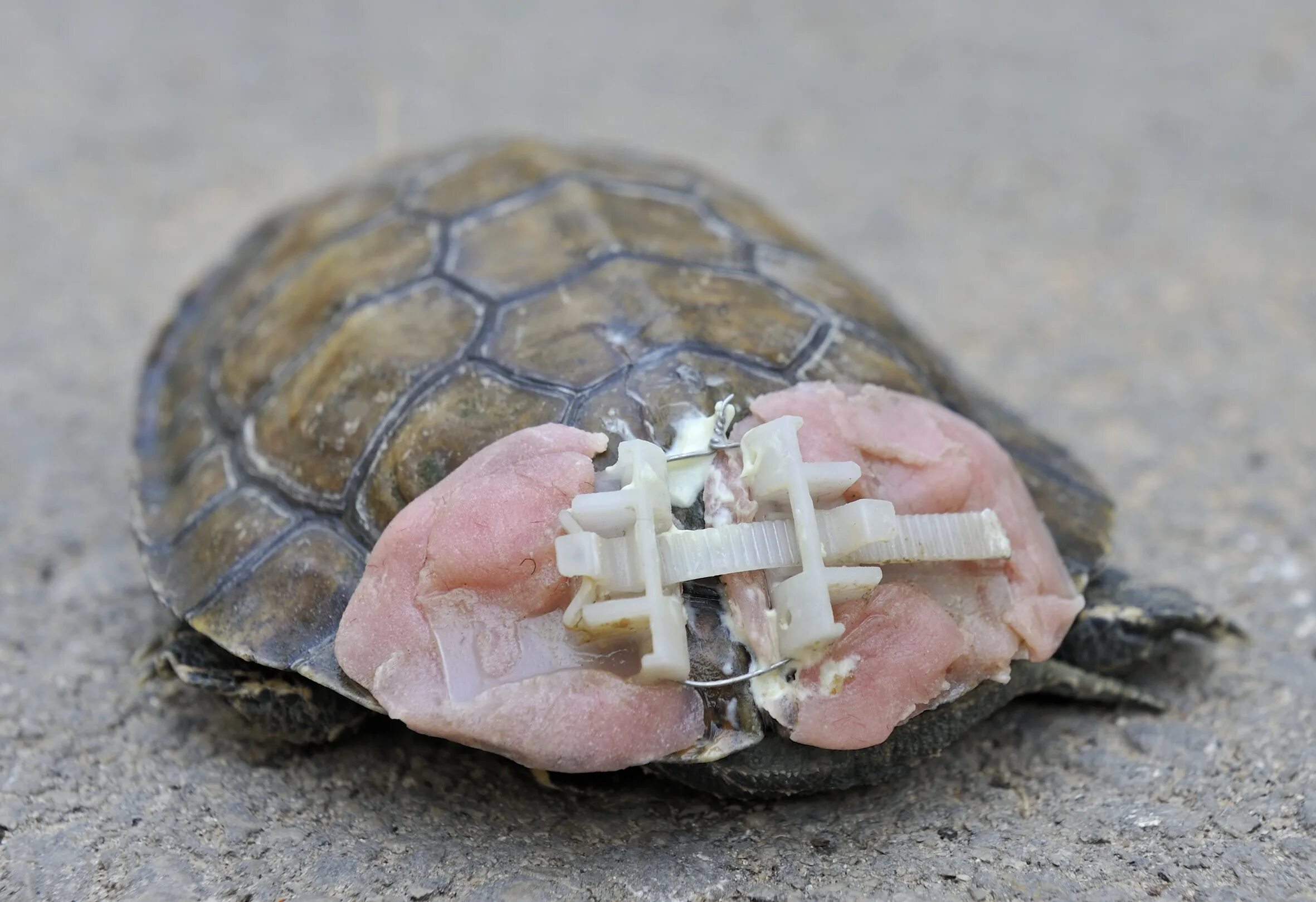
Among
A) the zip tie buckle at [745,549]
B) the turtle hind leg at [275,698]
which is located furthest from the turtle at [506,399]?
the zip tie buckle at [745,549]

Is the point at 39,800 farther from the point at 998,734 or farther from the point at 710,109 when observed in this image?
the point at 710,109

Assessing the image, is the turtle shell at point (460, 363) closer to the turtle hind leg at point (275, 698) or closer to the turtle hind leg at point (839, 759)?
the turtle hind leg at point (275, 698)

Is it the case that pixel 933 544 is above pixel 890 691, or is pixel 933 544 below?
above

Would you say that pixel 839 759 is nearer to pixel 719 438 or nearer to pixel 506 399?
pixel 719 438

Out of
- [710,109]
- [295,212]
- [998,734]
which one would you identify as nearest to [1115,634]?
[998,734]

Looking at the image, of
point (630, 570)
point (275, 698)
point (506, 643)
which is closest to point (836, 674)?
point (630, 570)

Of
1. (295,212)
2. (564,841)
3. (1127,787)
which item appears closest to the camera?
(564,841)

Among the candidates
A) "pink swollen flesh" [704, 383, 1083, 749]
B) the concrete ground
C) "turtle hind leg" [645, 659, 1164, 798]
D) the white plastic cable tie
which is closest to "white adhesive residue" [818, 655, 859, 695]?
"pink swollen flesh" [704, 383, 1083, 749]
